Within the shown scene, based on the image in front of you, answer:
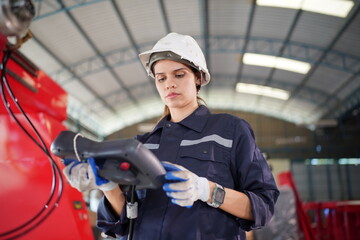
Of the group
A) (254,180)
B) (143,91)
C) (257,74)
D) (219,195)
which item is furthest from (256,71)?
(219,195)

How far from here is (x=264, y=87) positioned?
19.8 m

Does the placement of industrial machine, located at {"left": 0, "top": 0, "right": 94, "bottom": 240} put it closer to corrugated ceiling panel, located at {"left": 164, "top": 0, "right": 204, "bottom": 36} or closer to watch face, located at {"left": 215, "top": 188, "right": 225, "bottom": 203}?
watch face, located at {"left": 215, "top": 188, "right": 225, "bottom": 203}

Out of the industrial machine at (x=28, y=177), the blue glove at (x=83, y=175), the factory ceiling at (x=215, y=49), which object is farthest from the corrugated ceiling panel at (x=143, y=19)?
the blue glove at (x=83, y=175)

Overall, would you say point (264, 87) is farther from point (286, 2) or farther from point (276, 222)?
point (276, 222)

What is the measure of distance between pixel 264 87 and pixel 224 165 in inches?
745

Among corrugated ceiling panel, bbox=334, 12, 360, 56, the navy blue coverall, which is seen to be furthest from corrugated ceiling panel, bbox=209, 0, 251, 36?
the navy blue coverall

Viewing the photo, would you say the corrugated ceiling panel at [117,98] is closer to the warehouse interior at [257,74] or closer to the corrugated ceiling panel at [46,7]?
the warehouse interior at [257,74]

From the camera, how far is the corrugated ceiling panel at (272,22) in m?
12.5

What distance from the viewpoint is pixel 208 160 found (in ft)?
5.19

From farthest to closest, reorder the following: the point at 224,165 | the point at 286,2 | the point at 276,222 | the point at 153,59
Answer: the point at 286,2
the point at 276,222
the point at 153,59
the point at 224,165

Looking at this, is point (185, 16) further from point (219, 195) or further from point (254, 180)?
point (219, 195)

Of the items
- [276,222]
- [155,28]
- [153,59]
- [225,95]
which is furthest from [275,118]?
[153,59]

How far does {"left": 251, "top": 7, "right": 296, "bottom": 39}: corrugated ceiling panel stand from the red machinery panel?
1154 cm

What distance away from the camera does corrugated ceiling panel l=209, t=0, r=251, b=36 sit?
12.6 metres
